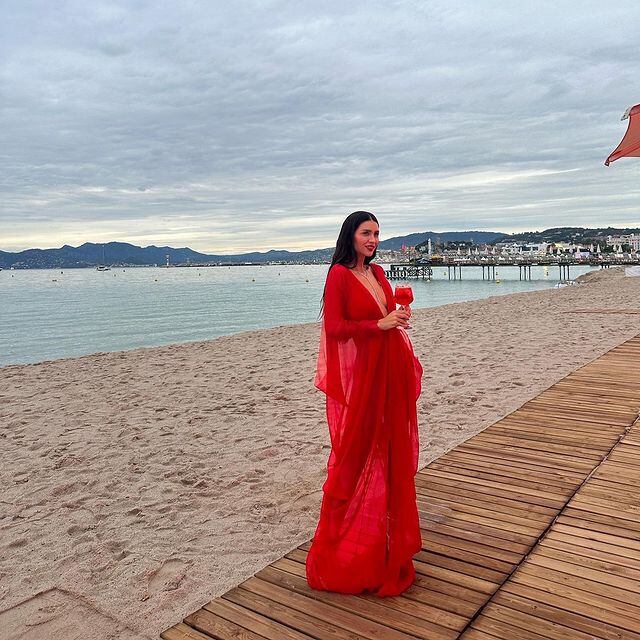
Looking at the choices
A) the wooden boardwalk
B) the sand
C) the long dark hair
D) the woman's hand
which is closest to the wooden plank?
the wooden boardwalk

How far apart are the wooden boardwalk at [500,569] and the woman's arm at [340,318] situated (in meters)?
1.07

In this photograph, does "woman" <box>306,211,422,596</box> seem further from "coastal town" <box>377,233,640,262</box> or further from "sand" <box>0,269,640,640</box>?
"coastal town" <box>377,233,640,262</box>

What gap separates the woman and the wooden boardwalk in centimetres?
13

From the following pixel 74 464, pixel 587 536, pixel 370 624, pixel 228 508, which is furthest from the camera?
pixel 74 464

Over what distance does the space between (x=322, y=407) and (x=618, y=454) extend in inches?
129

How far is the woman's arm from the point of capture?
2.29 metres

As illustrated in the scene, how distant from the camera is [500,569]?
242cm

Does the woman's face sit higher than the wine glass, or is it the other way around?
the woman's face

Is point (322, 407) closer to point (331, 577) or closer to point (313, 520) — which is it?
point (313, 520)

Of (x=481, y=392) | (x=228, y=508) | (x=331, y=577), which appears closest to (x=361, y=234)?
(x=331, y=577)

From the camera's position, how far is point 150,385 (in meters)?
8.23

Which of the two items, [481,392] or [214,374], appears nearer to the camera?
[481,392]

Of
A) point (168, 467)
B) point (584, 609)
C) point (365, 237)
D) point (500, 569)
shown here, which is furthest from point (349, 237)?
point (168, 467)

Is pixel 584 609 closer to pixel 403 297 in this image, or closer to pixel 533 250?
pixel 403 297
